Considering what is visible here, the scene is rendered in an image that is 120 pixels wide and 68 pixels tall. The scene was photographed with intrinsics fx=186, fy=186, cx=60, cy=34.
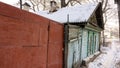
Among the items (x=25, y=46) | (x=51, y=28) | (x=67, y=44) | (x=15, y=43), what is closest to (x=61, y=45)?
(x=67, y=44)

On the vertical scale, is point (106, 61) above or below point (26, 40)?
below

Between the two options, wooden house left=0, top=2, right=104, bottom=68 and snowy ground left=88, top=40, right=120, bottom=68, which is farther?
snowy ground left=88, top=40, right=120, bottom=68

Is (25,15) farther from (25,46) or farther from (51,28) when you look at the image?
(51,28)

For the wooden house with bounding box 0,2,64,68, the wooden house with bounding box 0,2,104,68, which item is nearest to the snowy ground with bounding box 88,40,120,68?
the wooden house with bounding box 0,2,104,68

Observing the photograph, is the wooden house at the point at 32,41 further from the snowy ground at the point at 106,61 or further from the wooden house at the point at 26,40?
the snowy ground at the point at 106,61

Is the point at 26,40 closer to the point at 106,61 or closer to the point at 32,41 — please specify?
the point at 32,41

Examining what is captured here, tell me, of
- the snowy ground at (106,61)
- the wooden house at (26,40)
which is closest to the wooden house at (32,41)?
the wooden house at (26,40)

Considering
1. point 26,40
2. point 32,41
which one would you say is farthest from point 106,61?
point 26,40

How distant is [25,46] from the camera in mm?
4121

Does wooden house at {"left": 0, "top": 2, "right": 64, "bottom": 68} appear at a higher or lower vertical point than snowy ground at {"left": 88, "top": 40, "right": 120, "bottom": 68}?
higher

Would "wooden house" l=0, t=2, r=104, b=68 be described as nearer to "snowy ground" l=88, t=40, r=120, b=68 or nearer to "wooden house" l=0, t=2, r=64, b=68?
"wooden house" l=0, t=2, r=64, b=68

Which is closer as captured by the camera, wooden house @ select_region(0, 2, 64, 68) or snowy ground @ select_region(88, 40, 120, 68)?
wooden house @ select_region(0, 2, 64, 68)

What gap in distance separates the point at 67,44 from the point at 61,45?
1.18 feet

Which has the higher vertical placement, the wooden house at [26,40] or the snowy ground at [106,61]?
the wooden house at [26,40]
